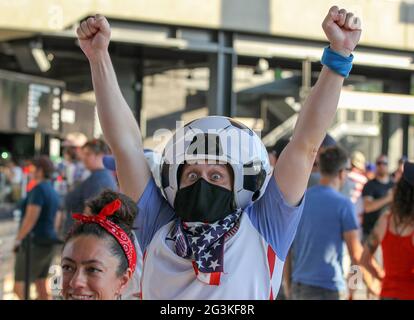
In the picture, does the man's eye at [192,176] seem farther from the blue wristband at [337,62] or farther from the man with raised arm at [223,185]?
the blue wristband at [337,62]

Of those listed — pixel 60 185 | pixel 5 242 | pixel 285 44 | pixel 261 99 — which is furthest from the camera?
pixel 261 99

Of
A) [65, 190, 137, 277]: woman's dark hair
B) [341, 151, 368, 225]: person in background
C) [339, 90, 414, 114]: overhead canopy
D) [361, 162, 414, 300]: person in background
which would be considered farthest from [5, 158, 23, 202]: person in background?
[65, 190, 137, 277]: woman's dark hair

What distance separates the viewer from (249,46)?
1172cm

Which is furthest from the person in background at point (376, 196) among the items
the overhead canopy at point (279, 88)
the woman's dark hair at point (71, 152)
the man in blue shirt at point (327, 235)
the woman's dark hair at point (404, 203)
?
the overhead canopy at point (279, 88)

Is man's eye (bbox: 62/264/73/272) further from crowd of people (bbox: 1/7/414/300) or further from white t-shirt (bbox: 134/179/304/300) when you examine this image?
white t-shirt (bbox: 134/179/304/300)

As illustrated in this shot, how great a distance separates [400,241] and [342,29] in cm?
222

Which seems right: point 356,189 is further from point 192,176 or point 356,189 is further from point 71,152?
point 192,176

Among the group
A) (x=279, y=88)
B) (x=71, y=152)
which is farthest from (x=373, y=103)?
(x=279, y=88)

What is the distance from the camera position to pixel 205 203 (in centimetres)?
205

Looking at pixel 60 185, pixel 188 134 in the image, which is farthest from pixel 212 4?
pixel 188 134

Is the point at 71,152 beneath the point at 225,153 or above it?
above

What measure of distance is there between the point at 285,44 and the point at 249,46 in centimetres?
70

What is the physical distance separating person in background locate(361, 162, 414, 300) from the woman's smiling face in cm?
233
